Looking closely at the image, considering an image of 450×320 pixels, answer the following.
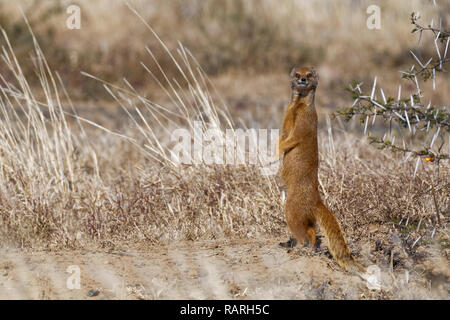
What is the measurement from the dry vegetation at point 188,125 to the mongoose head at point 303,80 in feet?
3.34

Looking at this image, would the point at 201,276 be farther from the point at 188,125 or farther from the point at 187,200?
the point at 188,125

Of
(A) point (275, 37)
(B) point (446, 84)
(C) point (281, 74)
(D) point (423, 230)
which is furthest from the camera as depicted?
(A) point (275, 37)

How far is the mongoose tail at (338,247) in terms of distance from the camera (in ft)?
11.4

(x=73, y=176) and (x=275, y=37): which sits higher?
(x=275, y=37)

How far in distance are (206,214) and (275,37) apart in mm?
10267

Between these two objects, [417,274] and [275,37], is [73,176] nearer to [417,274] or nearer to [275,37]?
[417,274]

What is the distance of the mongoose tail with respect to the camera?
3.47m

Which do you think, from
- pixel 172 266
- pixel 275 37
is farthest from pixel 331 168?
pixel 275 37

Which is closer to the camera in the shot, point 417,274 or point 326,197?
point 417,274

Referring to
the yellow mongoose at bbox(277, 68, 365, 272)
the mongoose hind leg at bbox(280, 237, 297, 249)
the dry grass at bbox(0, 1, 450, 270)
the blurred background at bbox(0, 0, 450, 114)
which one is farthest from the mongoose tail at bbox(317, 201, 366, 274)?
the blurred background at bbox(0, 0, 450, 114)

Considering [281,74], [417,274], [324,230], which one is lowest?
[417,274]

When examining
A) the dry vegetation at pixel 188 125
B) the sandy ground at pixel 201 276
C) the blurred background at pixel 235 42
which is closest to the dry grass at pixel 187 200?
the dry vegetation at pixel 188 125

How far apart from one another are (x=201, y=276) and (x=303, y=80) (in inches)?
49.9

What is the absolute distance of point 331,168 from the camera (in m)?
4.83
